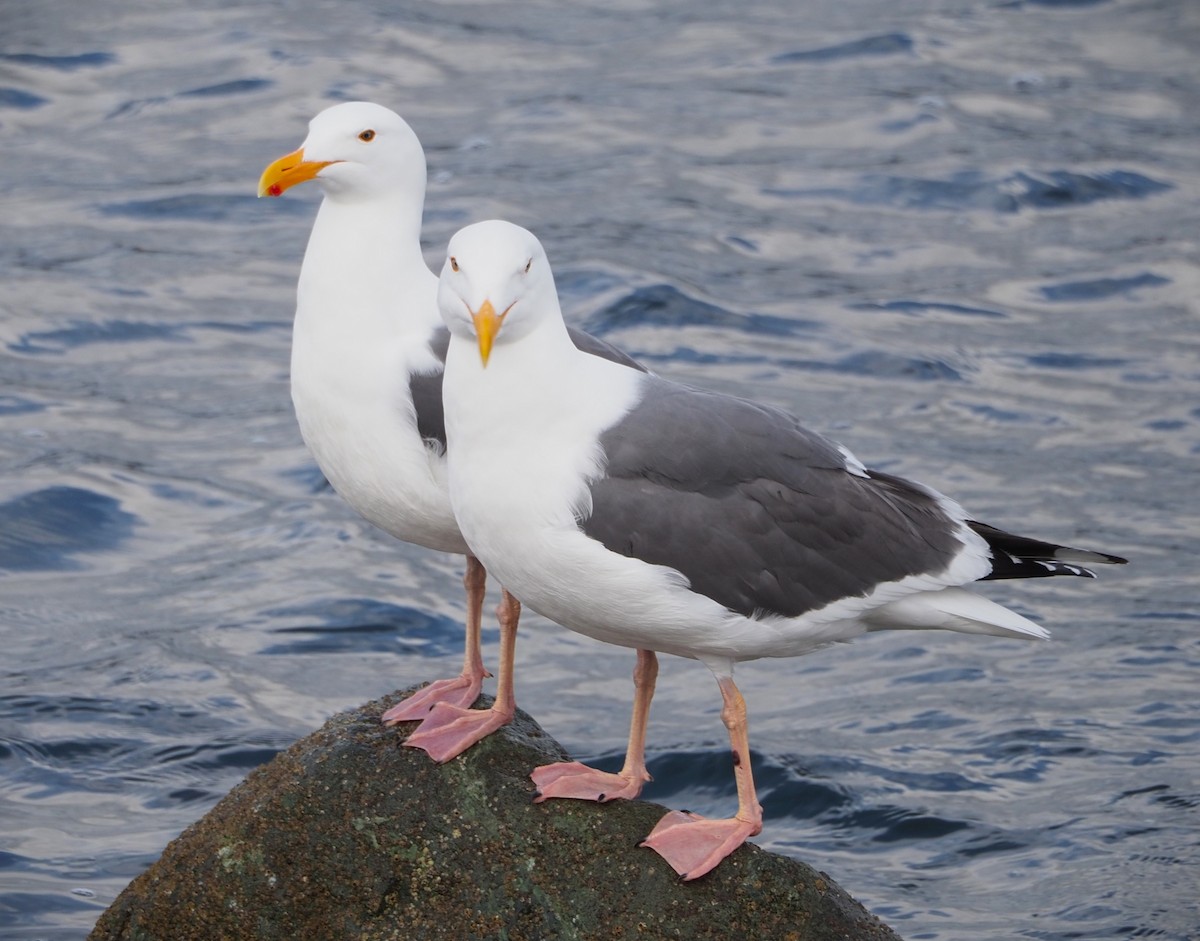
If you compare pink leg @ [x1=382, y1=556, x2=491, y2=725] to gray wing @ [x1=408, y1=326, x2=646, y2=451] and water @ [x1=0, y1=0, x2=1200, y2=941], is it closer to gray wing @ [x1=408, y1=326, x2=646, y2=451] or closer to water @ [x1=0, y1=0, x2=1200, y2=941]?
gray wing @ [x1=408, y1=326, x2=646, y2=451]

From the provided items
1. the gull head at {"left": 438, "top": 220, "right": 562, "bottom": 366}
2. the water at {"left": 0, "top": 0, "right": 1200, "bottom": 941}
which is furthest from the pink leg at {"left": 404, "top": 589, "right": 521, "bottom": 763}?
the water at {"left": 0, "top": 0, "right": 1200, "bottom": 941}

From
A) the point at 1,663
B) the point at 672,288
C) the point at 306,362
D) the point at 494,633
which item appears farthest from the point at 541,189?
the point at 306,362

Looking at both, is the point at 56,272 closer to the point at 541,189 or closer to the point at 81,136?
the point at 81,136

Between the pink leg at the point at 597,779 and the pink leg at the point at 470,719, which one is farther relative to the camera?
the pink leg at the point at 470,719

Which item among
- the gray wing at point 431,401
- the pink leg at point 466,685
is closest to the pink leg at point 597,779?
the pink leg at point 466,685

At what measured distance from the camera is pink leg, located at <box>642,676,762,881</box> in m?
5.96

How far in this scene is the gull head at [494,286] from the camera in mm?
5547

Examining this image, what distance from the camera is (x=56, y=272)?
16328mm

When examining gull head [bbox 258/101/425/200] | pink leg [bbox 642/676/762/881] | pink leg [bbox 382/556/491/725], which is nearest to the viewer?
pink leg [bbox 642/676/762/881]

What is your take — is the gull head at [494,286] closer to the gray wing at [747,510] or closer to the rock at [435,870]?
the gray wing at [747,510]

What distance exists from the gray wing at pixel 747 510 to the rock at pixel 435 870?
919 mm

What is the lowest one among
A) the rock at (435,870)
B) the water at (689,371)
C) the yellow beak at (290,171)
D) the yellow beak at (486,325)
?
the water at (689,371)

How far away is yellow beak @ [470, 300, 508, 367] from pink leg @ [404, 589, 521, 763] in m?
1.32

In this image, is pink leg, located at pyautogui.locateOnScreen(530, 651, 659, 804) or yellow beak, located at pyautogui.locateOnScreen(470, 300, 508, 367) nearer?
yellow beak, located at pyautogui.locateOnScreen(470, 300, 508, 367)
